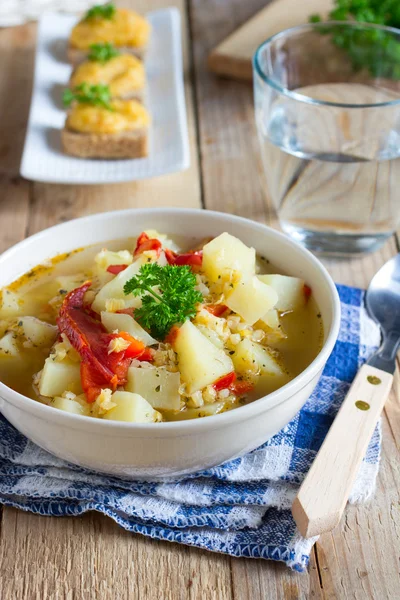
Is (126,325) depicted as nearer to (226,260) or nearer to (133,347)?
(133,347)

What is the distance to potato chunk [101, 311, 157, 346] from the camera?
186 cm

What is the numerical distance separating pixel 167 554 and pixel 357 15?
10.1 feet

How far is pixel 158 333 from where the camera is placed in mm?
1897

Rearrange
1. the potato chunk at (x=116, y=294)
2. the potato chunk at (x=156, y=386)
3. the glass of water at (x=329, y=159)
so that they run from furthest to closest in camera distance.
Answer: the glass of water at (x=329, y=159) → the potato chunk at (x=116, y=294) → the potato chunk at (x=156, y=386)

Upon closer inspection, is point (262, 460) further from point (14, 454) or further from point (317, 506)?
point (14, 454)

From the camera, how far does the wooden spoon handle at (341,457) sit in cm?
171

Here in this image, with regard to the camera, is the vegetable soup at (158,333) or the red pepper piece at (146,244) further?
the red pepper piece at (146,244)

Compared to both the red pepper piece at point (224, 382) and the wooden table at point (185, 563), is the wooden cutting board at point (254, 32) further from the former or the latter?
the red pepper piece at point (224, 382)

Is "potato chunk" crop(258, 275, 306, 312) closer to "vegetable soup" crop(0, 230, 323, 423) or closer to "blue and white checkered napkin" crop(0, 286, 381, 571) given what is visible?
"vegetable soup" crop(0, 230, 323, 423)

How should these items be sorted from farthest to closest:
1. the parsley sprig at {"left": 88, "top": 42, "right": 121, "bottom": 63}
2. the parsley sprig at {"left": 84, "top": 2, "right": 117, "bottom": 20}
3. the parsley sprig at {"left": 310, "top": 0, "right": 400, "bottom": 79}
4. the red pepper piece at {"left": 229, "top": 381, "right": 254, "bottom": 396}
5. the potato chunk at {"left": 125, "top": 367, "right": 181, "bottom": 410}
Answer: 1. the parsley sprig at {"left": 84, "top": 2, "right": 117, "bottom": 20}
2. the parsley sprig at {"left": 88, "top": 42, "right": 121, "bottom": 63}
3. the parsley sprig at {"left": 310, "top": 0, "right": 400, "bottom": 79}
4. the red pepper piece at {"left": 229, "top": 381, "right": 254, "bottom": 396}
5. the potato chunk at {"left": 125, "top": 367, "right": 181, "bottom": 410}

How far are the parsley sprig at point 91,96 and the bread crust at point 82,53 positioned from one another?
617 mm

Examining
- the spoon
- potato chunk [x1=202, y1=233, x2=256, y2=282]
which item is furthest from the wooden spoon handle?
potato chunk [x1=202, y1=233, x2=256, y2=282]

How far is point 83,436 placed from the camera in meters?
1.68

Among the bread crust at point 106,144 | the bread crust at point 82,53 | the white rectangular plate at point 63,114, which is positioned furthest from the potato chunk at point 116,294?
the bread crust at point 82,53
